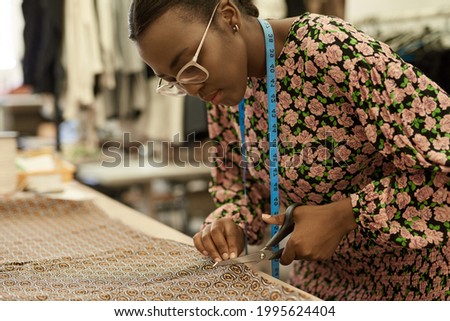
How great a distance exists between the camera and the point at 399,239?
110 cm

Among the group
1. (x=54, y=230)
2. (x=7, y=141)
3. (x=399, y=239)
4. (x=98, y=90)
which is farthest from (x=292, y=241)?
(x=98, y=90)

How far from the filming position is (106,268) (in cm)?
116

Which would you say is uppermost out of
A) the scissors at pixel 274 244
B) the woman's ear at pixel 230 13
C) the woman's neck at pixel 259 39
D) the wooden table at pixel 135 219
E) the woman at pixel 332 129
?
the woman's ear at pixel 230 13

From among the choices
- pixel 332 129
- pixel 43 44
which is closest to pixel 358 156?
pixel 332 129

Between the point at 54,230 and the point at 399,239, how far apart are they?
0.92 m

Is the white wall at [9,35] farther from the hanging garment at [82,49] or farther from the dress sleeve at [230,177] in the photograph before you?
the dress sleeve at [230,177]

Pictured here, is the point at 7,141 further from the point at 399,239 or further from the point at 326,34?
the point at 399,239

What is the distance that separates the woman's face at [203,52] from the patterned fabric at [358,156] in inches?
4.4

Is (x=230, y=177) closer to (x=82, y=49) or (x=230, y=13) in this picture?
(x=230, y=13)

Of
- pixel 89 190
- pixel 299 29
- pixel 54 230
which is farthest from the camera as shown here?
pixel 89 190

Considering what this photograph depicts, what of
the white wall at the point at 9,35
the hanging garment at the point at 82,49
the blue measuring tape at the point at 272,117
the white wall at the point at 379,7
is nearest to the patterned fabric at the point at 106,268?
the blue measuring tape at the point at 272,117

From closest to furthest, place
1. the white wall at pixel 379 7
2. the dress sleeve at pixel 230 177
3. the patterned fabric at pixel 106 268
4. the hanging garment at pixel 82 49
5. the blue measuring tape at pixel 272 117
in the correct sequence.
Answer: the patterned fabric at pixel 106 268 → the blue measuring tape at pixel 272 117 → the dress sleeve at pixel 230 177 → the white wall at pixel 379 7 → the hanging garment at pixel 82 49

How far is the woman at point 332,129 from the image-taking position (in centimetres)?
106
